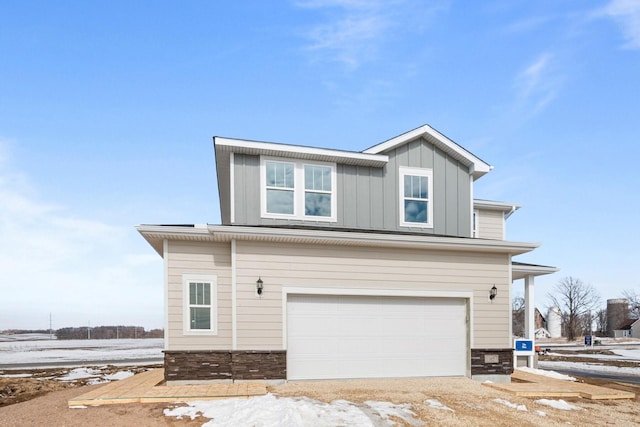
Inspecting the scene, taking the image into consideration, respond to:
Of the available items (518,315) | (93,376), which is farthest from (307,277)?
(518,315)

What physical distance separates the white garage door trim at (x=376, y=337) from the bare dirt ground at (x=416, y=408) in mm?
379

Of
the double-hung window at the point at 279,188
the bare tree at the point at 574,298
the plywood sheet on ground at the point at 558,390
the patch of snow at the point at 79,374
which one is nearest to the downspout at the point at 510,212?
the plywood sheet on ground at the point at 558,390

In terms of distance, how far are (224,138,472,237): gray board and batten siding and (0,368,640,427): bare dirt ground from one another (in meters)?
4.04

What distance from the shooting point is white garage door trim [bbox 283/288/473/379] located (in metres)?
10.4

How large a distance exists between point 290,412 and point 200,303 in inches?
156

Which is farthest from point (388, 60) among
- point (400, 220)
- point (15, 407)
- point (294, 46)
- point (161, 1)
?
point (15, 407)

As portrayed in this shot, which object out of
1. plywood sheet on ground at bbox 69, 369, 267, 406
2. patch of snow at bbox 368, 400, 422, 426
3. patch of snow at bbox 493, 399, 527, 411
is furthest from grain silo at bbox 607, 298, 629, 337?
plywood sheet on ground at bbox 69, 369, 267, 406

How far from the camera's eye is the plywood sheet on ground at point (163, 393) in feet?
27.4

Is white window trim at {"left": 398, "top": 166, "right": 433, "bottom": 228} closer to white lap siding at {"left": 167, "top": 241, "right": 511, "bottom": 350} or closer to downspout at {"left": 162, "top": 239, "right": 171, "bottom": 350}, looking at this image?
white lap siding at {"left": 167, "top": 241, "right": 511, "bottom": 350}

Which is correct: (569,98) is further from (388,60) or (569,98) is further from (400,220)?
(400,220)

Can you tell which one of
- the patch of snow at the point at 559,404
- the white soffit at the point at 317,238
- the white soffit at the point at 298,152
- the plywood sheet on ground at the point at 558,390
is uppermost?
the white soffit at the point at 298,152

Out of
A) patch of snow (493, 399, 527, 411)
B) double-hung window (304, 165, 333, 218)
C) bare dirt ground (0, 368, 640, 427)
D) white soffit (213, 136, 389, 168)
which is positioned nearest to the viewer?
bare dirt ground (0, 368, 640, 427)

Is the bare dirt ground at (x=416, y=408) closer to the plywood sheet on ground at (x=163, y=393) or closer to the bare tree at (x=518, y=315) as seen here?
the plywood sheet on ground at (x=163, y=393)

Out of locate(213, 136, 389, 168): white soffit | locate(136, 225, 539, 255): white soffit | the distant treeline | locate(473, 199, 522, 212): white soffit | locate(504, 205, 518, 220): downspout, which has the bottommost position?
the distant treeline
